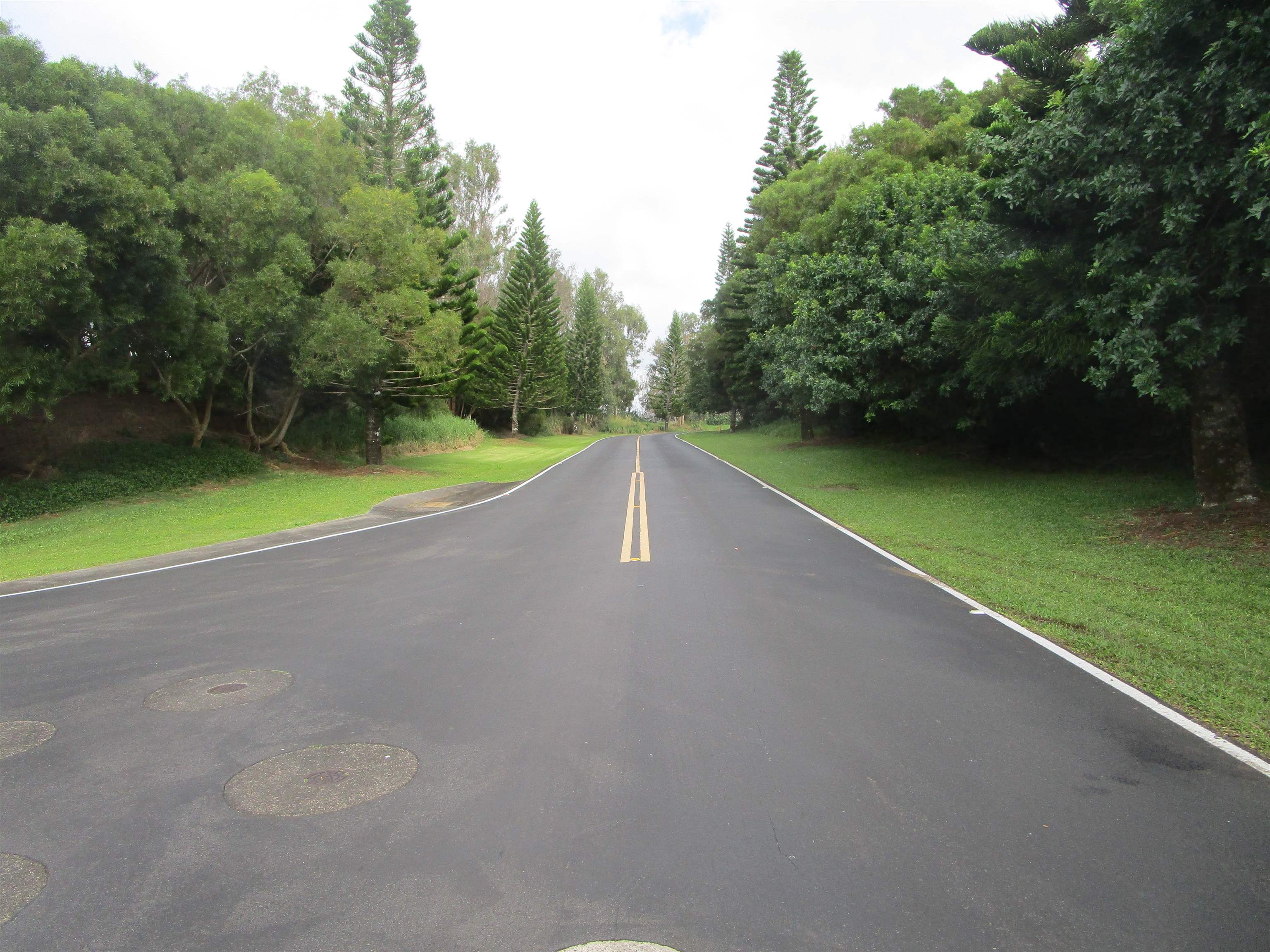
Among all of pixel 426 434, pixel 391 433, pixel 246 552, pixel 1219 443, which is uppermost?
pixel 1219 443

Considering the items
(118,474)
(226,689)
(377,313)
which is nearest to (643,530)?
(226,689)

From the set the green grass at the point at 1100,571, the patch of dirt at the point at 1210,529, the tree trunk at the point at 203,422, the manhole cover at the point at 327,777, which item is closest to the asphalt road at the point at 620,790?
the manhole cover at the point at 327,777

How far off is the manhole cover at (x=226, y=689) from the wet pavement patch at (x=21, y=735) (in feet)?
2.83

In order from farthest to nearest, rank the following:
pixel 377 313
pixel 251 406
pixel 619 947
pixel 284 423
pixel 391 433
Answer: pixel 391 433
pixel 284 423
pixel 251 406
pixel 377 313
pixel 619 947

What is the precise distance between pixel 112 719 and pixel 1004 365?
1484 cm

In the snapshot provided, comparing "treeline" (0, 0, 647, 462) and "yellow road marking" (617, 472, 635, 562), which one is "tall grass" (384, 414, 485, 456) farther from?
"yellow road marking" (617, 472, 635, 562)

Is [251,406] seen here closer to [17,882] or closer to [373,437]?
[373,437]

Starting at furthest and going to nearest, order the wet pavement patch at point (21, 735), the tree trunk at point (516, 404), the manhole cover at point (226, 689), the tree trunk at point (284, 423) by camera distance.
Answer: the tree trunk at point (516, 404), the tree trunk at point (284, 423), the manhole cover at point (226, 689), the wet pavement patch at point (21, 735)

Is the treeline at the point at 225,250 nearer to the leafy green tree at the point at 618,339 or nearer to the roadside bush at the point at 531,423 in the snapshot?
the roadside bush at the point at 531,423

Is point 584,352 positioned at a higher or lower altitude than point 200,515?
higher

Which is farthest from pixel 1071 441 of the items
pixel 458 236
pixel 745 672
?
pixel 458 236

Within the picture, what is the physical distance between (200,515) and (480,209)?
42896 mm

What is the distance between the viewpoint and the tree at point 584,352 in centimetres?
6625

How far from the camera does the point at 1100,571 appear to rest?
8.71m
